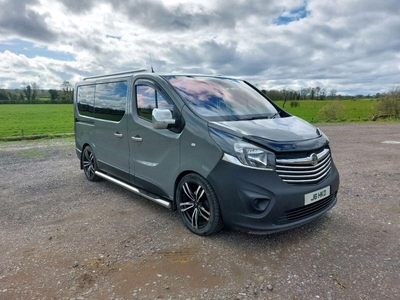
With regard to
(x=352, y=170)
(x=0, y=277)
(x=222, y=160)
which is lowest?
(x=0, y=277)

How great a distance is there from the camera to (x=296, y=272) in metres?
2.66

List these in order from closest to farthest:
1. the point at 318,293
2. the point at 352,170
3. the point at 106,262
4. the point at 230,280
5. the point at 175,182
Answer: the point at 318,293, the point at 230,280, the point at 106,262, the point at 175,182, the point at 352,170

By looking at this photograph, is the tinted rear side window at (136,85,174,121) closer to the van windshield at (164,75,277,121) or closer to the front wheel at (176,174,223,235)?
the van windshield at (164,75,277,121)

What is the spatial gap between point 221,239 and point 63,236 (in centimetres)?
186

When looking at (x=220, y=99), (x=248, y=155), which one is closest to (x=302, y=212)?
(x=248, y=155)

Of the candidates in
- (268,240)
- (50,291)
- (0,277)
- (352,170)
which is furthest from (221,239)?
(352,170)

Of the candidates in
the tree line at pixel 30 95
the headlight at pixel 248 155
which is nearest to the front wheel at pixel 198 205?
the headlight at pixel 248 155

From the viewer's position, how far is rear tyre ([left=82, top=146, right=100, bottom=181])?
5530mm

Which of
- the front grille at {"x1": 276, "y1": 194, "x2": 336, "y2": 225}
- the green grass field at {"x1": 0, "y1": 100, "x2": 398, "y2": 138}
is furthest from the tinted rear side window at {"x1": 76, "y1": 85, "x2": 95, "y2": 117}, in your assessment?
the green grass field at {"x1": 0, "y1": 100, "x2": 398, "y2": 138}

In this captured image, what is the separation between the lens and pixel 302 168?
118 inches

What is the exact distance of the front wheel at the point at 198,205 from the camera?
3125 mm

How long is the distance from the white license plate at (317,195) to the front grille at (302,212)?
0.17 ft

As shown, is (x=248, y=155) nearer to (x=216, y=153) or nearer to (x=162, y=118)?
(x=216, y=153)

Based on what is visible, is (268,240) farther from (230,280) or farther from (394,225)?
Result: (394,225)
